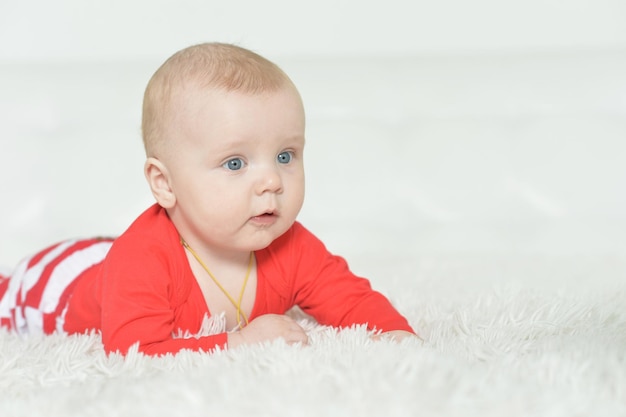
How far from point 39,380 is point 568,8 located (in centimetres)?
187

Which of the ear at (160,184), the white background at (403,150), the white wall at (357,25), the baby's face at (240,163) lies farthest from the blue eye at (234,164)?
the white wall at (357,25)

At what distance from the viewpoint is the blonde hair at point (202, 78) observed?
45.9 inches

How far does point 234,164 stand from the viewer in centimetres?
117

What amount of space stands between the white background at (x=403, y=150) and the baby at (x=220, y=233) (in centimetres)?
82

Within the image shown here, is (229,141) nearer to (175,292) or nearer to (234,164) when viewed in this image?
(234,164)

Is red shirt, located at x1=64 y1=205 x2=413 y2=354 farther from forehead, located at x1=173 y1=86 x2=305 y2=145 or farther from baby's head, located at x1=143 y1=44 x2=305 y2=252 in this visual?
forehead, located at x1=173 y1=86 x2=305 y2=145

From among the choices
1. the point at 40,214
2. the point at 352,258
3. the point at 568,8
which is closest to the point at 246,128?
the point at 352,258

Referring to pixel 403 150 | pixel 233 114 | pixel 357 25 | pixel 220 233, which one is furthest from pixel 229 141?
pixel 357 25

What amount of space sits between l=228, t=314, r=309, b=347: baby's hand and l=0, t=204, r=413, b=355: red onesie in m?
0.02

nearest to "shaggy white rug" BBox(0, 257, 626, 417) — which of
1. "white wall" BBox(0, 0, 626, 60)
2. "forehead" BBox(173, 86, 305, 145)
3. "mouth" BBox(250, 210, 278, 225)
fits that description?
"mouth" BBox(250, 210, 278, 225)

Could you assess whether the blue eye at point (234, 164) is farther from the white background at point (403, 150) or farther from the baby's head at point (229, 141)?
the white background at point (403, 150)

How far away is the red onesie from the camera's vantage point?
1154mm

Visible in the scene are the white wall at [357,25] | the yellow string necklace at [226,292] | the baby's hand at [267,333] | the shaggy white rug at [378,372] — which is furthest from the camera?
the white wall at [357,25]

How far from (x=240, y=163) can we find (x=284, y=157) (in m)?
0.07
